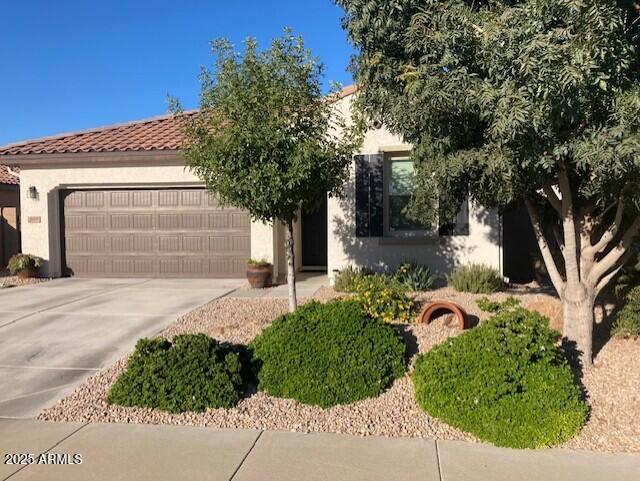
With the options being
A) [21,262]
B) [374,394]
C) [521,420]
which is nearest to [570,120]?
[521,420]

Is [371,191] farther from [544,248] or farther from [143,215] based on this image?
[143,215]

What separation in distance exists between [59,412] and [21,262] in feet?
27.8

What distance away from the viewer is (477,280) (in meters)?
9.26

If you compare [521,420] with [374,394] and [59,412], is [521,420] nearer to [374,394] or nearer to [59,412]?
[374,394]

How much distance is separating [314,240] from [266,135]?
755 cm

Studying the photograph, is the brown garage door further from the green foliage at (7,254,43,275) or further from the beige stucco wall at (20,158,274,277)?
the green foliage at (7,254,43,275)

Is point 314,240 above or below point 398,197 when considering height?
below

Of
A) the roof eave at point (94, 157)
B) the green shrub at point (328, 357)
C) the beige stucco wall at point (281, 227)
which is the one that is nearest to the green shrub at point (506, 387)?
the green shrub at point (328, 357)

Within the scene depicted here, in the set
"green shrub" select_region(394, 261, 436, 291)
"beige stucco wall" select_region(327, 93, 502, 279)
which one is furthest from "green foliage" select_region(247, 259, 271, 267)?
"green shrub" select_region(394, 261, 436, 291)

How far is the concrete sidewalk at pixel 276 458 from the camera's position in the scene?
364cm

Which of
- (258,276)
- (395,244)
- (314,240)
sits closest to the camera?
(258,276)

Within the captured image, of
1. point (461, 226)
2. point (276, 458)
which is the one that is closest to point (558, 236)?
point (461, 226)

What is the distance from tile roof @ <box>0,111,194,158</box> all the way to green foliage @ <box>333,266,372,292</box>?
4.70 m

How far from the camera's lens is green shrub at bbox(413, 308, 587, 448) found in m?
4.12
